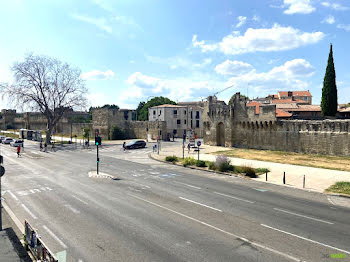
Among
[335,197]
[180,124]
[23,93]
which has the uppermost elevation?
[23,93]

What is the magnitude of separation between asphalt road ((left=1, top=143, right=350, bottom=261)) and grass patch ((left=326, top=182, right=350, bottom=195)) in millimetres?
1489

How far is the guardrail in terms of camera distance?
6236 mm

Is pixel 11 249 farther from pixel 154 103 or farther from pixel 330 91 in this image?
pixel 154 103

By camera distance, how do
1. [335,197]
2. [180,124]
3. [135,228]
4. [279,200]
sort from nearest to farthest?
[135,228], [279,200], [335,197], [180,124]

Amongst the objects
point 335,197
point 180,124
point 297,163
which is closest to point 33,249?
point 335,197

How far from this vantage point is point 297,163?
2642 cm

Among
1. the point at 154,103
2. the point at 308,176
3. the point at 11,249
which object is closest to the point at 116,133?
the point at 154,103

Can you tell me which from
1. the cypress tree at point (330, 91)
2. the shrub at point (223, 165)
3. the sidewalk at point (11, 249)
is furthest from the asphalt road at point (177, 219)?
the cypress tree at point (330, 91)

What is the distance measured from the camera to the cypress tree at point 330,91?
1742 inches

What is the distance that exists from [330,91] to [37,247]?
1983 inches

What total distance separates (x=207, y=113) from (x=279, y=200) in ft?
108

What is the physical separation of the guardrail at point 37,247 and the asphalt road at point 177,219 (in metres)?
0.88

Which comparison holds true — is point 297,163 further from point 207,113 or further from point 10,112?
point 10,112

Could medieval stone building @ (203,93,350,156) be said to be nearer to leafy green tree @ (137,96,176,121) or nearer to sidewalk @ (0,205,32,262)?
sidewalk @ (0,205,32,262)
